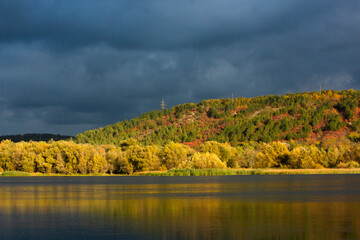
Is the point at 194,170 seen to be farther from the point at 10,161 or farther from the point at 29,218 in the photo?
the point at 29,218

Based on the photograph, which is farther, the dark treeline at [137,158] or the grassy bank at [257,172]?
the dark treeline at [137,158]

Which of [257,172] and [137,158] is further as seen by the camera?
[137,158]

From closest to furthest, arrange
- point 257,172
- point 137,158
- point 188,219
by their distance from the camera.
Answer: point 188,219 < point 257,172 < point 137,158

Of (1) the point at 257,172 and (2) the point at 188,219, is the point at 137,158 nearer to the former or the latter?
(1) the point at 257,172

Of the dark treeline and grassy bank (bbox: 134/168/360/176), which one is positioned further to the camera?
the dark treeline

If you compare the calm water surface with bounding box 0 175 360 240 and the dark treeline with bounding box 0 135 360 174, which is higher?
the dark treeline with bounding box 0 135 360 174

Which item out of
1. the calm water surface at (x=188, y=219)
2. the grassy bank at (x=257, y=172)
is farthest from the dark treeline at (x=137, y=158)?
the calm water surface at (x=188, y=219)

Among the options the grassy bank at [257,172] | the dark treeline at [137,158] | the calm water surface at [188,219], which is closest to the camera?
the calm water surface at [188,219]

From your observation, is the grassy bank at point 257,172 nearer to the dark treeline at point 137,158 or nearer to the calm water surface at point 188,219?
the dark treeline at point 137,158

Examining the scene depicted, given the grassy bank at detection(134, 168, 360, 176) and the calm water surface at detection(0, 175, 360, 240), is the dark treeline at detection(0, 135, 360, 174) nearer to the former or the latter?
the grassy bank at detection(134, 168, 360, 176)

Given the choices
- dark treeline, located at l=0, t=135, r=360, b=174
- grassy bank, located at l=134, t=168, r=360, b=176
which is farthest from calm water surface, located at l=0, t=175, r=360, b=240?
dark treeline, located at l=0, t=135, r=360, b=174

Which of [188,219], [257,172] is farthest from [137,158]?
[188,219]

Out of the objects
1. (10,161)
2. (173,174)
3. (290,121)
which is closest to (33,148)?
(10,161)

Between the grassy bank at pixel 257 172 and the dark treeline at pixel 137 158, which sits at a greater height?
the dark treeline at pixel 137 158
